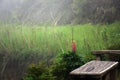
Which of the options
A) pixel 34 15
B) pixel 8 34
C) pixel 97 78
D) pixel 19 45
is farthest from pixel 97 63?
pixel 34 15

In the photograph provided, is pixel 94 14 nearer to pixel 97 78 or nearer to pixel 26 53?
pixel 26 53

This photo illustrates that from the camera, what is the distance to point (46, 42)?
7.20 meters

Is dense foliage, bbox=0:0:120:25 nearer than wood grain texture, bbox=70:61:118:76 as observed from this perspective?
No

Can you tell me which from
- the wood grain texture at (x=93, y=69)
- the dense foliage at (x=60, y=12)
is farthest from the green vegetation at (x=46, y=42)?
the wood grain texture at (x=93, y=69)

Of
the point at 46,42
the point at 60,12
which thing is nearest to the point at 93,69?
the point at 46,42

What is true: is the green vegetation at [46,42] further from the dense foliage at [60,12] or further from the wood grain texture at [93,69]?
the wood grain texture at [93,69]

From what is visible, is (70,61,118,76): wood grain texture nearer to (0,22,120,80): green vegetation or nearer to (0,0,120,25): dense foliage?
(0,22,120,80): green vegetation

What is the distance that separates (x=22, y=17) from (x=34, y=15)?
1.18 ft

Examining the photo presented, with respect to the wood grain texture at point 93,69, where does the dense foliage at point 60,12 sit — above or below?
above

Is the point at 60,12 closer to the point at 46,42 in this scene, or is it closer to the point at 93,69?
the point at 46,42

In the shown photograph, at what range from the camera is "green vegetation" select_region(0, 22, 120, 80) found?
6789 mm

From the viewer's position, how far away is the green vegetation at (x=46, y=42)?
6.79 metres

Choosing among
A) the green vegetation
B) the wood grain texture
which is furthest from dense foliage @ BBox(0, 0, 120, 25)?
the wood grain texture

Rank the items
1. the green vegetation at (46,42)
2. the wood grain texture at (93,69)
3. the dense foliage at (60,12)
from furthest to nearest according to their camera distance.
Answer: the dense foliage at (60,12), the green vegetation at (46,42), the wood grain texture at (93,69)
